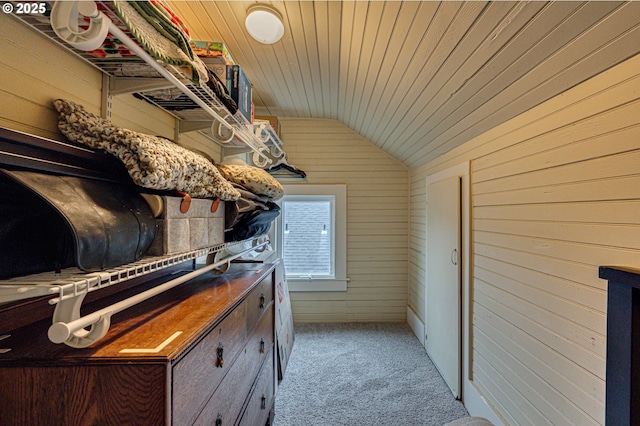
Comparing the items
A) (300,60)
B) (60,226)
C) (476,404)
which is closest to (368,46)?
(300,60)

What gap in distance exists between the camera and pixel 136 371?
64cm

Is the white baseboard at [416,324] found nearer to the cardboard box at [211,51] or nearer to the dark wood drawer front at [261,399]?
the dark wood drawer front at [261,399]

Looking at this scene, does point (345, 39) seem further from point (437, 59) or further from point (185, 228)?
point (185, 228)

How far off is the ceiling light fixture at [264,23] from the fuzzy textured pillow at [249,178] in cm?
75

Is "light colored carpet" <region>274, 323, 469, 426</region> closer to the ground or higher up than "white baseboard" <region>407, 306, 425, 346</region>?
closer to the ground

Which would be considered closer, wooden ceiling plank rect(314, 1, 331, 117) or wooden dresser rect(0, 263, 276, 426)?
wooden dresser rect(0, 263, 276, 426)

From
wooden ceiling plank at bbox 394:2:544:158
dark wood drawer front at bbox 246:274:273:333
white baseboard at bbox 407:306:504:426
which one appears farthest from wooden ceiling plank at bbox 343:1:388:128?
white baseboard at bbox 407:306:504:426

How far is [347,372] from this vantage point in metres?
2.43

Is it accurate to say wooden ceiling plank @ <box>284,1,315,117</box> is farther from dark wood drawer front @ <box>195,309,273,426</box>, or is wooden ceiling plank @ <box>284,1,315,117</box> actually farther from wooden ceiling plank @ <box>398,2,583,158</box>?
dark wood drawer front @ <box>195,309,273,426</box>

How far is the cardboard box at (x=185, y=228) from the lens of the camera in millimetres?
825

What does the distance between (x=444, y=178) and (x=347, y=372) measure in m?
1.85

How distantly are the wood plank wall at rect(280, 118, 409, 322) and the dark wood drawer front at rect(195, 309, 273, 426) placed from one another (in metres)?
1.85

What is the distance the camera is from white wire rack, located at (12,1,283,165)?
24.1 inches

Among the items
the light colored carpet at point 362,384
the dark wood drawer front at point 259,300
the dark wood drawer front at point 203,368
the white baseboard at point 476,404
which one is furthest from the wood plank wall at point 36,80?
the white baseboard at point 476,404
